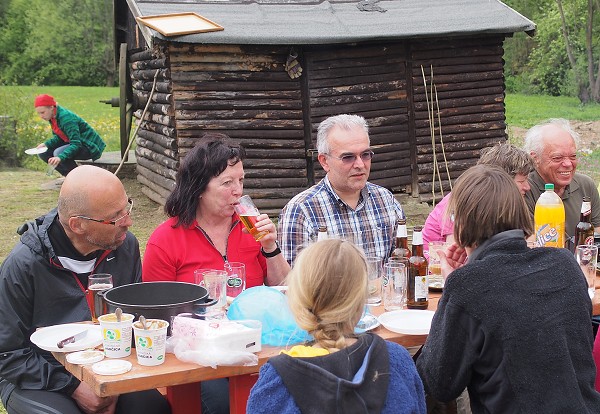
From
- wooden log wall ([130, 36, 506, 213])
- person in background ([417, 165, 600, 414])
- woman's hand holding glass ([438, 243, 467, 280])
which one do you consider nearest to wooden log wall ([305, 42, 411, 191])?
wooden log wall ([130, 36, 506, 213])

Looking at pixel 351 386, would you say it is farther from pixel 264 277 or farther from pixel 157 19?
pixel 157 19

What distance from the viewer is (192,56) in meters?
10.9

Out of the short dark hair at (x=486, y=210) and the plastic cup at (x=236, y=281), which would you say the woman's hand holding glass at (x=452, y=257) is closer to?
the short dark hair at (x=486, y=210)

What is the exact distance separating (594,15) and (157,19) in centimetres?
2835

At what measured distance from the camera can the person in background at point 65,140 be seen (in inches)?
514

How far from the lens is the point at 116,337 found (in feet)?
9.72

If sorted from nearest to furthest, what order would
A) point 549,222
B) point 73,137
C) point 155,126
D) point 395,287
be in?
Result: point 395,287
point 549,222
point 155,126
point 73,137

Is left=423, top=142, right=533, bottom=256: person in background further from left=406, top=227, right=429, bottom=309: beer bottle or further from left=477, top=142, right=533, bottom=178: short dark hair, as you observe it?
left=406, top=227, right=429, bottom=309: beer bottle

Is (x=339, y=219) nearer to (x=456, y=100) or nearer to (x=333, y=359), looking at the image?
(x=333, y=359)

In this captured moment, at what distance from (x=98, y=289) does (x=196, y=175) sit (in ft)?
3.41

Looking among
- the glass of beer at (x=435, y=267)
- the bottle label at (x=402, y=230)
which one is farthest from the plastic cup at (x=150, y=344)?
the glass of beer at (x=435, y=267)

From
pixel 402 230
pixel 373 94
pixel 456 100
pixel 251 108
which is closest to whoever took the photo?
pixel 402 230

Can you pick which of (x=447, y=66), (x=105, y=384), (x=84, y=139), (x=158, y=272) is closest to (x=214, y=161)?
(x=158, y=272)

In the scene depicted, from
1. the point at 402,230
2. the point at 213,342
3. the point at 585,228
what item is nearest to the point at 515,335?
the point at 213,342
